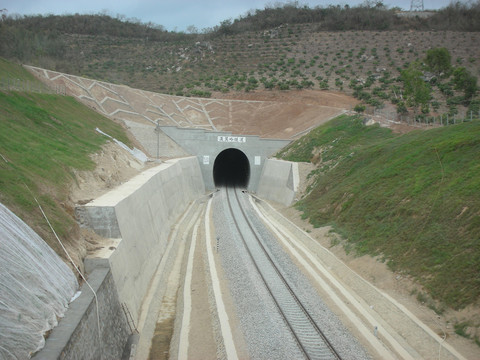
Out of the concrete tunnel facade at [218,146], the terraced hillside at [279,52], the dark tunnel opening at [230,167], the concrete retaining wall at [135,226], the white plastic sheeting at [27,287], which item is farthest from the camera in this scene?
the terraced hillside at [279,52]

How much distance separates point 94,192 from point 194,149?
85.6 ft

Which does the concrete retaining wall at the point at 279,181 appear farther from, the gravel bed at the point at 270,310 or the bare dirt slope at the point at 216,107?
the gravel bed at the point at 270,310

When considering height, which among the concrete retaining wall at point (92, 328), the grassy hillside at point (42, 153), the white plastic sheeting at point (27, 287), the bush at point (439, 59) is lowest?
the concrete retaining wall at point (92, 328)

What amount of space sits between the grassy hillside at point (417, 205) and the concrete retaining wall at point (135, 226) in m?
8.85

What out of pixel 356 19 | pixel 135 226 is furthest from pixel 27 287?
pixel 356 19

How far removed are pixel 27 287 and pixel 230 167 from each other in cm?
4981

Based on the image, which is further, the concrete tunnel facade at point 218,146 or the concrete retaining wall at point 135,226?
the concrete tunnel facade at point 218,146

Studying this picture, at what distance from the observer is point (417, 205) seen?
16.3 m

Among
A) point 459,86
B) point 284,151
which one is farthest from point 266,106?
point 459,86

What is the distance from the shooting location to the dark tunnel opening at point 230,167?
51.2 m

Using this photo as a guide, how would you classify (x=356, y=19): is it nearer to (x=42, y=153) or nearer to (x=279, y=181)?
(x=279, y=181)

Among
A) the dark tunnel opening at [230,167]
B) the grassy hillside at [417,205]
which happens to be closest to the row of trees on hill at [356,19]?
Result: the dark tunnel opening at [230,167]

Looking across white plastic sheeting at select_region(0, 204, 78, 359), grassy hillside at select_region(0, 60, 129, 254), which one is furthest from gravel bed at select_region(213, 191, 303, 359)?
grassy hillside at select_region(0, 60, 129, 254)

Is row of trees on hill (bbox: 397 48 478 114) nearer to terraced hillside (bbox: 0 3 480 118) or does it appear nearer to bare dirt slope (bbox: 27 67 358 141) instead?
terraced hillside (bbox: 0 3 480 118)
